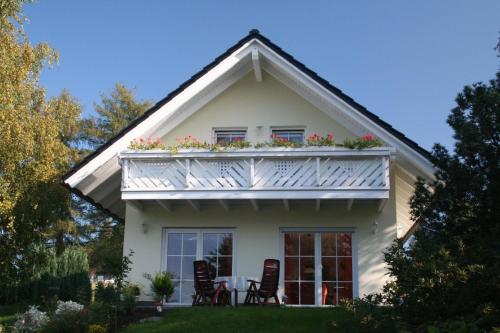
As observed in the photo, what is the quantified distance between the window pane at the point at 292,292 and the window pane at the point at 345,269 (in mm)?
1105

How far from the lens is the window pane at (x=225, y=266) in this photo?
13828mm

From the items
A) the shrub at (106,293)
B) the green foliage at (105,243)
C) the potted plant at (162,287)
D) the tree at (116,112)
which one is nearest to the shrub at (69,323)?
the shrub at (106,293)

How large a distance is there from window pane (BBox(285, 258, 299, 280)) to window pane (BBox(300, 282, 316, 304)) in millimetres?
263

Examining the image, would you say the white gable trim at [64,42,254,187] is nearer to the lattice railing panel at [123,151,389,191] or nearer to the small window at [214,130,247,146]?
the lattice railing panel at [123,151,389,191]

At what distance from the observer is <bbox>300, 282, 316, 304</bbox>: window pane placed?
Answer: 529 inches

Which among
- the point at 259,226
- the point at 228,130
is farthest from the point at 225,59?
the point at 259,226

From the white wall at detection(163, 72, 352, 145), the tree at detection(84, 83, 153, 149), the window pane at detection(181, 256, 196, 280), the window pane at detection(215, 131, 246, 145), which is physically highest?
the tree at detection(84, 83, 153, 149)

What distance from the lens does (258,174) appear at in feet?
41.8

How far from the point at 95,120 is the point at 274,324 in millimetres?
27859

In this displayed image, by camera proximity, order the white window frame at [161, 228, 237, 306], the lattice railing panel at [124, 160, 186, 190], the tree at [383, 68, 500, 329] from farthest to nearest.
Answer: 1. the white window frame at [161, 228, 237, 306]
2. the lattice railing panel at [124, 160, 186, 190]
3. the tree at [383, 68, 500, 329]

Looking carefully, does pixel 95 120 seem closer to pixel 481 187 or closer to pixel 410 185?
pixel 410 185

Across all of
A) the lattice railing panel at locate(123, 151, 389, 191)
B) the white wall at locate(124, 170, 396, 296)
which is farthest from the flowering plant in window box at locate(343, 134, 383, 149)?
the white wall at locate(124, 170, 396, 296)

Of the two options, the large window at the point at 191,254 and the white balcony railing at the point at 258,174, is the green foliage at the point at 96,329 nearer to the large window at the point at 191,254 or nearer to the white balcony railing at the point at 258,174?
the white balcony railing at the point at 258,174

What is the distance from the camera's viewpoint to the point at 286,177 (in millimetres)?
12609
